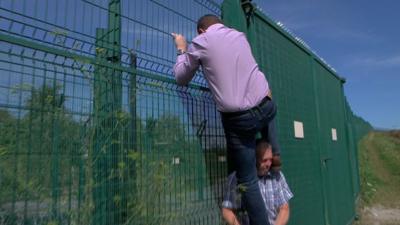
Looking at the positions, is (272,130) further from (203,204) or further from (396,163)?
(396,163)

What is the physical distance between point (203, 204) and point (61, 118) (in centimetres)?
154

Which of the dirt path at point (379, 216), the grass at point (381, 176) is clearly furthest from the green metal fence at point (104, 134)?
the grass at point (381, 176)

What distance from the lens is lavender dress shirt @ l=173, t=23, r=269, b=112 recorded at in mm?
3111

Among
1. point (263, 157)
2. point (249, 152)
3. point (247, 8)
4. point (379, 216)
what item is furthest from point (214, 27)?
point (379, 216)

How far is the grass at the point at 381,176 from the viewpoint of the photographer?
12.1 metres

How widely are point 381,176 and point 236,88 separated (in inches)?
609

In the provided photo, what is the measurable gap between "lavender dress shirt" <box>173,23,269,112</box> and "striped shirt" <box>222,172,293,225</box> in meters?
0.64

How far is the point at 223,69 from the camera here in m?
3.13

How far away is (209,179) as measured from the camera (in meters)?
3.57

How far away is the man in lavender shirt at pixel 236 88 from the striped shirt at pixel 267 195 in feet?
0.42

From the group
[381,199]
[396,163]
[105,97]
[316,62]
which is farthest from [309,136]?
[396,163]

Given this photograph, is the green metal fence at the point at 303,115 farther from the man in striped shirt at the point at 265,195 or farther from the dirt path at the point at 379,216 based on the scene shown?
the man in striped shirt at the point at 265,195

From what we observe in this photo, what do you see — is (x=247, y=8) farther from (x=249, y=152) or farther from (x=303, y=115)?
(x=303, y=115)

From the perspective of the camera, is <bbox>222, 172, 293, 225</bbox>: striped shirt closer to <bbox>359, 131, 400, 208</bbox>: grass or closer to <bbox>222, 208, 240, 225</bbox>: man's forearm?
<bbox>222, 208, 240, 225</bbox>: man's forearm
